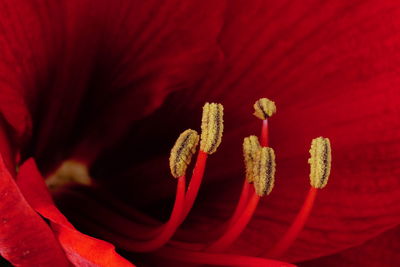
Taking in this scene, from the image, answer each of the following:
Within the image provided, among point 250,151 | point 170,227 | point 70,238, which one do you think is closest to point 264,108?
point 250,151

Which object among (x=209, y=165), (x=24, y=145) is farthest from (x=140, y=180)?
(x=24, y=145)

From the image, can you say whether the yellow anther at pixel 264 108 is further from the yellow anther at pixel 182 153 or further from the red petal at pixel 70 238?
the red petal at pixel 70 238

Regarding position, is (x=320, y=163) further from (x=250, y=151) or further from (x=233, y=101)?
(x=233, y=101)

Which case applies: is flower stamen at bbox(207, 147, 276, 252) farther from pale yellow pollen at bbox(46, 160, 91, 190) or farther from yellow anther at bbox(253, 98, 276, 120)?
pale yellow pollen at bbox(46, 160, 91, 190)

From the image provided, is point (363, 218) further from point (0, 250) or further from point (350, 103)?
point (0, 250)

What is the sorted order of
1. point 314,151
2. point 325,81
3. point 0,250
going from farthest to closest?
1. point 325,81
2. point 314,151
3. point 0,250

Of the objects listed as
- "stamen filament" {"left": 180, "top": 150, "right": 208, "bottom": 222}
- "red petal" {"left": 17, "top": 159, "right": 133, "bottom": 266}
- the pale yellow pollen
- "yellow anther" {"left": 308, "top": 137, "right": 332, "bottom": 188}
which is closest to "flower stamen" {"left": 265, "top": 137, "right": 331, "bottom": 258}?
"yellow anther" {"left": 308, "top": 137, "right": 332, "bottom": 188}
